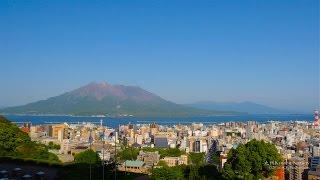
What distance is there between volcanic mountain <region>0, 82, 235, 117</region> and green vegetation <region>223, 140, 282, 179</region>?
244 feet

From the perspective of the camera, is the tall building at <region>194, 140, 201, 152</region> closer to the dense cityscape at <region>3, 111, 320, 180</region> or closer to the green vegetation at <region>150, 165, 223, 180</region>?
the dense cityscape at <region>3, 111, 320, 180</region>

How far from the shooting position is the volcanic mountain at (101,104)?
95.1 metres

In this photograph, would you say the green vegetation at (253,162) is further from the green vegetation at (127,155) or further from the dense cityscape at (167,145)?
the green vegetation at (127,155)

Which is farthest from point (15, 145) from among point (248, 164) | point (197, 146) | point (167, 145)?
point (167, 145)

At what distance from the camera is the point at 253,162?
36.8 ft

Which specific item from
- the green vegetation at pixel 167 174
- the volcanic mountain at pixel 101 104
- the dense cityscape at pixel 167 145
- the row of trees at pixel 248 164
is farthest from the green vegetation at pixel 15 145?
the volcanic mountain at pixel 101 104

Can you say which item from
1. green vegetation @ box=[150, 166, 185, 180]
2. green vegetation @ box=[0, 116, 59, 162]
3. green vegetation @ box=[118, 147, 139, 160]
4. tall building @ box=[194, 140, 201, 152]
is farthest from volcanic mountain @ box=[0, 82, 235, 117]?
green vegetation @ box=[150, 166, 185, 180]

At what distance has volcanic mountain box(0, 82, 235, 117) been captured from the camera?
3745 inches

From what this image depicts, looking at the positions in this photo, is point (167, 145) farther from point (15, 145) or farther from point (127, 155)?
point (15, 145)

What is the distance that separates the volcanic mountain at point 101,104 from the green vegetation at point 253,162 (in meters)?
74.4

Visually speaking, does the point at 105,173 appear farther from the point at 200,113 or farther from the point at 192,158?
the point at 200,113

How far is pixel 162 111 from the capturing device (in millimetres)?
116938

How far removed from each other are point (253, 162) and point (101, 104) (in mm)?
83670

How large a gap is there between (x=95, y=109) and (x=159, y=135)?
153 feet
